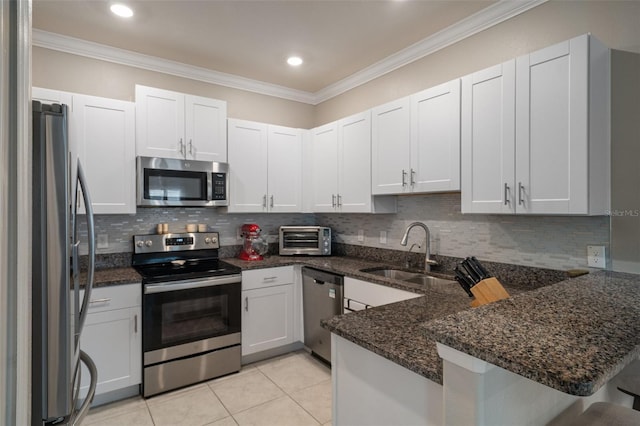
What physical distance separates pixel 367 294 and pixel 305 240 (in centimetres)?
118

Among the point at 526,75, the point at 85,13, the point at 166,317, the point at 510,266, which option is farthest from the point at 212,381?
the point at 526,75

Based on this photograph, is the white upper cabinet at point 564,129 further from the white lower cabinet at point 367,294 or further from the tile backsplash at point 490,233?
the white lower cabinet at point 367,294

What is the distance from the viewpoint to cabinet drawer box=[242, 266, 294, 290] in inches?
117

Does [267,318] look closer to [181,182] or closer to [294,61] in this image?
[181,182]

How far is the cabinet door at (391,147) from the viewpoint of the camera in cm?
263

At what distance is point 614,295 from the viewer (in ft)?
4.08

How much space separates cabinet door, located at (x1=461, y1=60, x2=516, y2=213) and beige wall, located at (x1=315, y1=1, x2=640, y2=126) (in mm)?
421

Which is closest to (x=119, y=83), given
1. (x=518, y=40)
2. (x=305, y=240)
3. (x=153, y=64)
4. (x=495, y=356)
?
(x=153, y=64)

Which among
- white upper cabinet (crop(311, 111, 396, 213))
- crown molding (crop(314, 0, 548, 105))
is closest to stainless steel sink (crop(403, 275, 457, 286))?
white upper cabinet (crop(311, 111, 396, 213))

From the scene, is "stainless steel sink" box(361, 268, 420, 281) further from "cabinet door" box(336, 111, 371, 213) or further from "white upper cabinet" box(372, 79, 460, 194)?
"white upper cabinet" box(372, 79, 460, 194)

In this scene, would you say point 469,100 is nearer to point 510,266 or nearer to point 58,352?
point 510,266

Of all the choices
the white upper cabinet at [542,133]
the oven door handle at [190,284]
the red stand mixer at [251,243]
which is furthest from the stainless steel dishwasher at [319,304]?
the white upper cabinet at [542,133]

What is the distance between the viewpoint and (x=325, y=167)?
3.46 m

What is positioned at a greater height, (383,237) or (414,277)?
(383,237)
